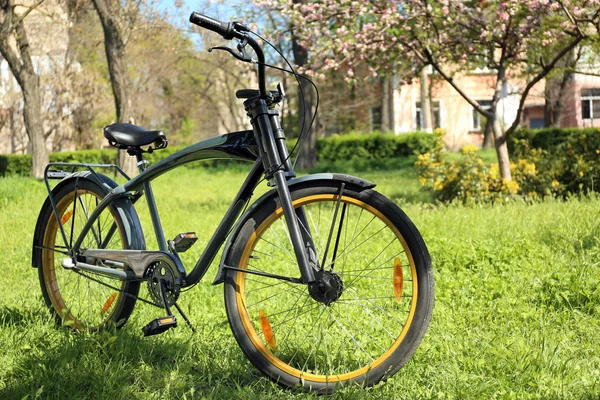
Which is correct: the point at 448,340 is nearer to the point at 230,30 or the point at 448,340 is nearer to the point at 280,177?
the point at 280,177

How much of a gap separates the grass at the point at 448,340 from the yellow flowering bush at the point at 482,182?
3.19 metres

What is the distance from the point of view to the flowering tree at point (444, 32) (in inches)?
346

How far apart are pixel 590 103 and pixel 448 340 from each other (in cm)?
3097

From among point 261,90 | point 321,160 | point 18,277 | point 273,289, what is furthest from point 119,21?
point 261,90

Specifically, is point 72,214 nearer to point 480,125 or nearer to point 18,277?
point 18,277

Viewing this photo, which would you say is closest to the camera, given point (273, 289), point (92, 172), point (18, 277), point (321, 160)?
point (92, 172)

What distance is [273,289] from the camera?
4695mm

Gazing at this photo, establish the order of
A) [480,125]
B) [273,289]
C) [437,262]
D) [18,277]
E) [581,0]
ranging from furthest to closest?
[480,125] → [581,0] → [18,277] → [437,262] → [273,289]

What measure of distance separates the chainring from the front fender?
15.3 inches

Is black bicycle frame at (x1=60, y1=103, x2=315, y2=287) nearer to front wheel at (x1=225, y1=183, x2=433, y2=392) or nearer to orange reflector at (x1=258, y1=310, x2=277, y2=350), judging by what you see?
front wheel at (x1=225, y1=183, x2=433, y2=392)

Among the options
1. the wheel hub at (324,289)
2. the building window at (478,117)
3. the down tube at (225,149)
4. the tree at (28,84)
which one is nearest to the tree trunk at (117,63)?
the tree at (28,84)

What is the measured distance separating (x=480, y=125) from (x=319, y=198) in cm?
3174

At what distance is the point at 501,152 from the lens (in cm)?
945

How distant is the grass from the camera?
288 cm
